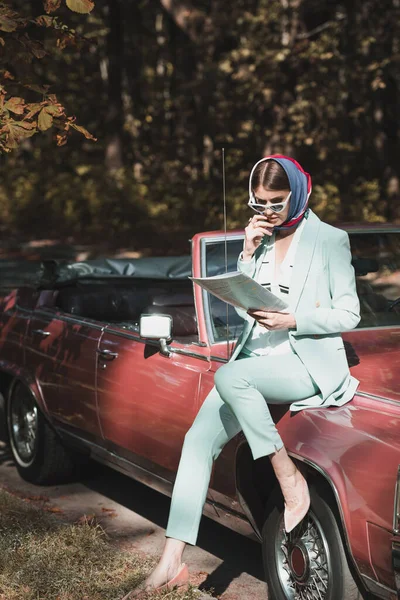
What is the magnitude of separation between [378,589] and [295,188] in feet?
5.32

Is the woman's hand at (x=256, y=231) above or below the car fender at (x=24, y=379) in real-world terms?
above

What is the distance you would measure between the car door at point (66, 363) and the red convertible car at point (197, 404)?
0.01 m

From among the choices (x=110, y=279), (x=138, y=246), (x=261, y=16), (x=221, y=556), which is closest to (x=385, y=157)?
(x=261, y=16)

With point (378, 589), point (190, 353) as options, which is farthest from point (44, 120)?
point (378, 589)

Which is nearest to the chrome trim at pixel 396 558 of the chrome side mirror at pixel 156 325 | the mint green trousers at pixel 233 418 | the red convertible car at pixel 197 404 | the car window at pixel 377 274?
the red convertible car at pixel 197 404

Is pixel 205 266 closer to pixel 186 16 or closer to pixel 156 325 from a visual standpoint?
pixel 156 325

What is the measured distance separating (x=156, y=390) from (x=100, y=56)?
34.6m

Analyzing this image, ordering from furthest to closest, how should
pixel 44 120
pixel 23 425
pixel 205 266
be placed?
1. pixel 23 425
2. pixel 205 266
3. pixel 44 120

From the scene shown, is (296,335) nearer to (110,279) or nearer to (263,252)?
(263,252)

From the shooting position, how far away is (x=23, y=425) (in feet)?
22.0

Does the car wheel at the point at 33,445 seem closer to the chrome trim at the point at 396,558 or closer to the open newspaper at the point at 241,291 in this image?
the open newspaper at the point at 241,291

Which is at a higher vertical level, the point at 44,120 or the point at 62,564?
the point at 44,120

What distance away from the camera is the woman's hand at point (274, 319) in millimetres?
3939

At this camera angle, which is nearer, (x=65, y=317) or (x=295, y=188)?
(x=295, y=188)
